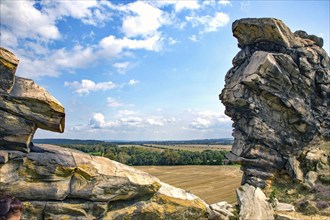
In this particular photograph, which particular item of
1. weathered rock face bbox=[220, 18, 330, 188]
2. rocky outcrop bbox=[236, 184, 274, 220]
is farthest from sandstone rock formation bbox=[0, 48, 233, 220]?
weathered rock face bbox=[220, 18, 330, 188]

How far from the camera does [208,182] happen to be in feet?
203

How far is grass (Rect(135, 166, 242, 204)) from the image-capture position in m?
47.3

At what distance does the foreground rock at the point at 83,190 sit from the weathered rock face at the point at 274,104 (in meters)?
9.33

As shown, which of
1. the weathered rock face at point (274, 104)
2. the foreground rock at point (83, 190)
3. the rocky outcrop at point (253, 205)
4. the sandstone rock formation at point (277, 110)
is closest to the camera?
→ the foreground rock at point (83, 190)

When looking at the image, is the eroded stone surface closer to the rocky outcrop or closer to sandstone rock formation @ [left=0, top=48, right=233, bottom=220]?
sandstone rock formation @ [left=0, top=48, right=233, bottom=220]

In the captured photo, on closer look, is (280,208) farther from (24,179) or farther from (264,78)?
(24,179)

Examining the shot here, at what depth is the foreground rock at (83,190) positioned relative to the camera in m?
13.8

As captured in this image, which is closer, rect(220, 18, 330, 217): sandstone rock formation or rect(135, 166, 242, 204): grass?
rect(220, 18, 330, 217): sandstone rock formation

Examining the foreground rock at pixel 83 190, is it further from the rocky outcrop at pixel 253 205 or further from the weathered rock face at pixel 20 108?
the rocky outcrop at pixel 253 205

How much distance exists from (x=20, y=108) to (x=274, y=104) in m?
17.9

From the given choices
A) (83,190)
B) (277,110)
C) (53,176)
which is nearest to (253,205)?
(83,190)

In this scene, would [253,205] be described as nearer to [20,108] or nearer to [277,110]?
[277,110]

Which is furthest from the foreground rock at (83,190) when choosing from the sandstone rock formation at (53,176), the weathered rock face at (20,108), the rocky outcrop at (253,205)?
the rocky outcrop at (253,205)

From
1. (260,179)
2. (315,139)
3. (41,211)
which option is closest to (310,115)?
(315,139)
